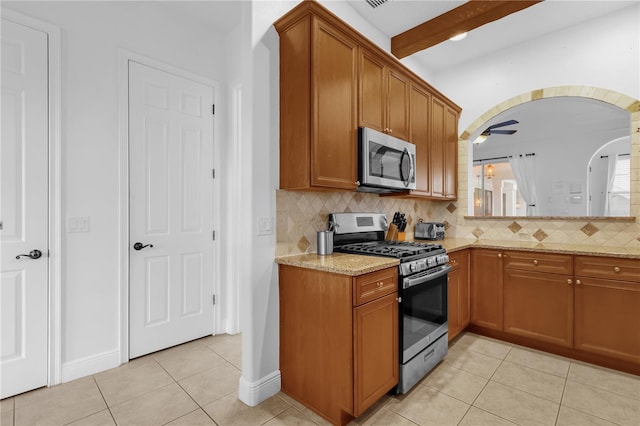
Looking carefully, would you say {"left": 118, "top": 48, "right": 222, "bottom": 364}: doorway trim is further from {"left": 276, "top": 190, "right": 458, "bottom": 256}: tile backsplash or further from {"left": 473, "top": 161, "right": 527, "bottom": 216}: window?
{"left": 473, "top": 161, "right": 527, "bottom": 216}: window

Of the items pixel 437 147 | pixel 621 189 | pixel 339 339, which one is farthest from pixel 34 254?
pixel 621 189

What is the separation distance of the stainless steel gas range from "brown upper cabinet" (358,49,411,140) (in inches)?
31.6

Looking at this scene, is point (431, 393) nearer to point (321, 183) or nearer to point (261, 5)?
point (321, 183)

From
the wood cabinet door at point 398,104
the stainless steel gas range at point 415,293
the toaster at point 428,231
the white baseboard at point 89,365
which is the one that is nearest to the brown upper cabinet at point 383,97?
the wood cabinet door at point 398,104

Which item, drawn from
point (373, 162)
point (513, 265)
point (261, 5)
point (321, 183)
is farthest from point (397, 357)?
point (261, 5)

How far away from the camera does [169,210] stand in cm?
283

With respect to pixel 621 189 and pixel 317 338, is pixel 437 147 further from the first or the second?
pixel 317 338

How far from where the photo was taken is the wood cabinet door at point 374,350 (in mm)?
1704

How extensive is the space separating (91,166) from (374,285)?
2286 millimetres

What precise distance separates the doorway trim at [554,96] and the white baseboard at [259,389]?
288 centimetres

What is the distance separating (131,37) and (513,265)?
12.8 ft

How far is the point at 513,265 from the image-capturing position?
9.38ft

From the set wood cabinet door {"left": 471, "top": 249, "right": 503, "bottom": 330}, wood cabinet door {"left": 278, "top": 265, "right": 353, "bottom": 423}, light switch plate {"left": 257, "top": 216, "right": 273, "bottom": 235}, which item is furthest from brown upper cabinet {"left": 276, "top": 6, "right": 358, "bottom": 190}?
wood cabinet door {"left": 471, "top": 249, "right": 503, "bottom": 330}

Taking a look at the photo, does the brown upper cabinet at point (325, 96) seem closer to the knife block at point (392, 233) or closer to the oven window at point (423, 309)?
the oven window at point (423, 309)
